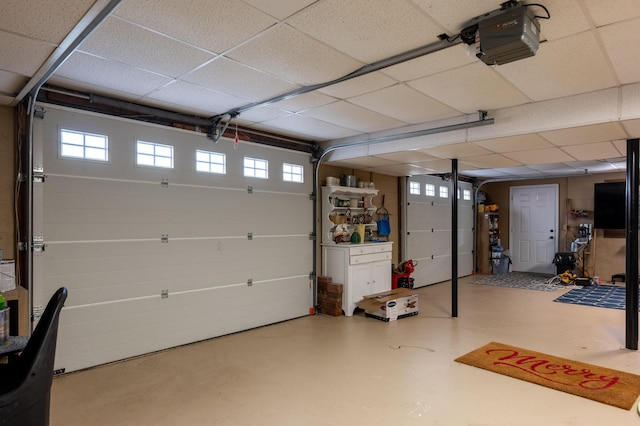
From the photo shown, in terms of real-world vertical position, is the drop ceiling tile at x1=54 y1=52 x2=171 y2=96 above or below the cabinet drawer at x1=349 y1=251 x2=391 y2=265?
above

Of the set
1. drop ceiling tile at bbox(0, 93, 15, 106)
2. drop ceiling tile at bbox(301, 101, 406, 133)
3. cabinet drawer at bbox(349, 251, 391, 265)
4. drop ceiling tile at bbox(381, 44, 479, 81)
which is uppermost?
drop ceiling tile at bbox(381, 44, 479, 81)

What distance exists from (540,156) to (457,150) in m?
1.30

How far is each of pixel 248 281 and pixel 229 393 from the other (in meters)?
1.88

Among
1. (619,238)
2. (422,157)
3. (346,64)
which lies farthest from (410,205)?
(346,64)

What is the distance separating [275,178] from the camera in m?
5.23

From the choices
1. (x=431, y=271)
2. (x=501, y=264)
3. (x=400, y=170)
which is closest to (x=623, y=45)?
(x=400, y=170)

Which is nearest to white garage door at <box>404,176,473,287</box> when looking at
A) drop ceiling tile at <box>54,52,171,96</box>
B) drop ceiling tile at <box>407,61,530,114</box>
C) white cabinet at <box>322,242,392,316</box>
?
white cabinet at <box>322,242,392,316</box>

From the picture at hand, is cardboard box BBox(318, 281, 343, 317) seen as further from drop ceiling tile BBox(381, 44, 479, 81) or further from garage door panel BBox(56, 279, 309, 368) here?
drop ceiling tile BBox(381, 44, 479, 81)

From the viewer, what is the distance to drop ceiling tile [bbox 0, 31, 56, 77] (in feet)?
7.88

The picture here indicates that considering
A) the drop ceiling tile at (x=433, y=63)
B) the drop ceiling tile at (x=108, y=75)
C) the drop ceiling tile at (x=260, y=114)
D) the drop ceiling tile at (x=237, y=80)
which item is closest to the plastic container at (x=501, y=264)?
the drop ceiling tile at (x=260, y=114)

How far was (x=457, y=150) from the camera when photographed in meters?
4.93

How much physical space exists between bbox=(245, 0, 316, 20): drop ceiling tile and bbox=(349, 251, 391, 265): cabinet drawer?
389cm

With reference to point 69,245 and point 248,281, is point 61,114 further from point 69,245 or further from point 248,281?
point 248,281

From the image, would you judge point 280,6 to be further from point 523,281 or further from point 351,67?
point 523,281
